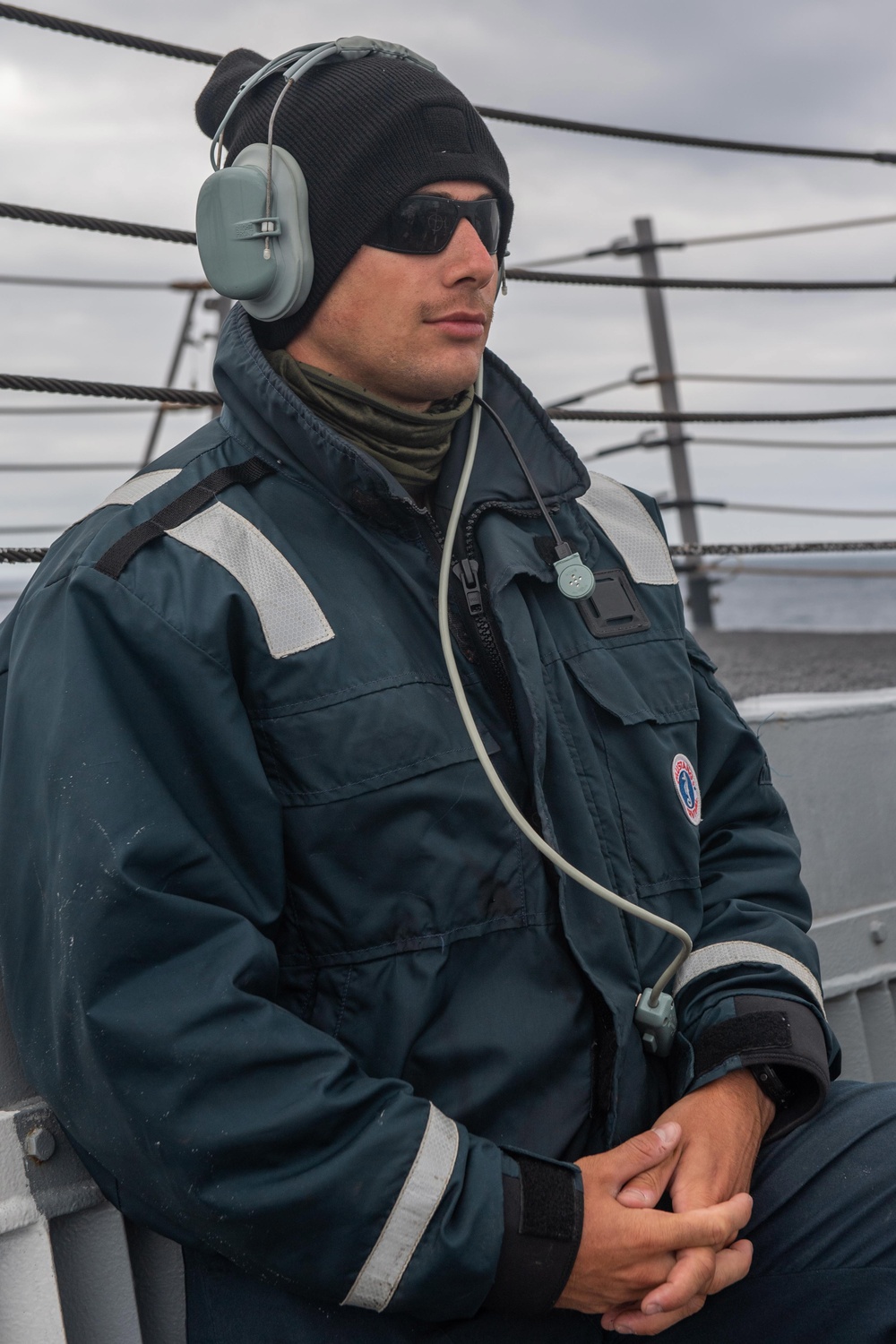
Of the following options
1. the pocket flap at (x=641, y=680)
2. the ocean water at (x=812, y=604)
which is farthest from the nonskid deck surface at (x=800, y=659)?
the ocean water at (x=812, y=604)

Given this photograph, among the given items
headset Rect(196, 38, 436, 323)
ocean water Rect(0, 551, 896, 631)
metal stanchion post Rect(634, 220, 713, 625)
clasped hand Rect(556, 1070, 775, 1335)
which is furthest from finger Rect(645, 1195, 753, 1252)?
ocean water Rect(0, 551, 896, 631)

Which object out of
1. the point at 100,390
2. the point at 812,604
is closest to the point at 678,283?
the point at 100,390

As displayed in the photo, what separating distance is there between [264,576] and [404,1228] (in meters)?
0.70

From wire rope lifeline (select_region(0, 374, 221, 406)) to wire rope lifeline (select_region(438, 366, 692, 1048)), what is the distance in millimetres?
1028

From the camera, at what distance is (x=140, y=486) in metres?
1.48

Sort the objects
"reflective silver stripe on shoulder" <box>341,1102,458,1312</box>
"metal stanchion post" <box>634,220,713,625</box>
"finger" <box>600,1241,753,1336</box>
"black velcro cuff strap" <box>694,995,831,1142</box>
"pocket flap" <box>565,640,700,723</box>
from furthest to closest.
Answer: "metal stanchion post" <box>634,220,713,625</box> → "pocket flap" <box>565,640,700,723</box> → "black velcro cuff strap" <box>694,995,831,1142</box> → "finger" <box>600,1241,753,1336</box> → "reflective silver stripe on shoulder" <box>341,1102,458,1312</box>

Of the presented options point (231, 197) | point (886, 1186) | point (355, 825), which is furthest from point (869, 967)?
point (231, 197)

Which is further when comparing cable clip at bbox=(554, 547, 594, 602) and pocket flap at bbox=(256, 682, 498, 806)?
cable clip at bbox=(554, 547, 594, 602)

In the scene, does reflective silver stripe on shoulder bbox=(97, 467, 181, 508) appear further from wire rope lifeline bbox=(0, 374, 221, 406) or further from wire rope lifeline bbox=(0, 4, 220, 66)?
wire rope lifeline bbox=(0, 4, 220, 66)

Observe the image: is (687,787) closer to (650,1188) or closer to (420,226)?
(650,1188)

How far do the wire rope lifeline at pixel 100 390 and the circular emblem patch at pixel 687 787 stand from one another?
4.05 feet

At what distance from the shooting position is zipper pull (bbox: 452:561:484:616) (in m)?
1.53

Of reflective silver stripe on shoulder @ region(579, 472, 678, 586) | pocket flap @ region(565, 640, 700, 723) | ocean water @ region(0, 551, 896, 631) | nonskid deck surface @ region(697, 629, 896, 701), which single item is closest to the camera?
pocket flap @ region(565, 640, 700, 723)

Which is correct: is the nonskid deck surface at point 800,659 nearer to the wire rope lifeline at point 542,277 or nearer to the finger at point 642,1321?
the wire rope lifeline at point 542,277
